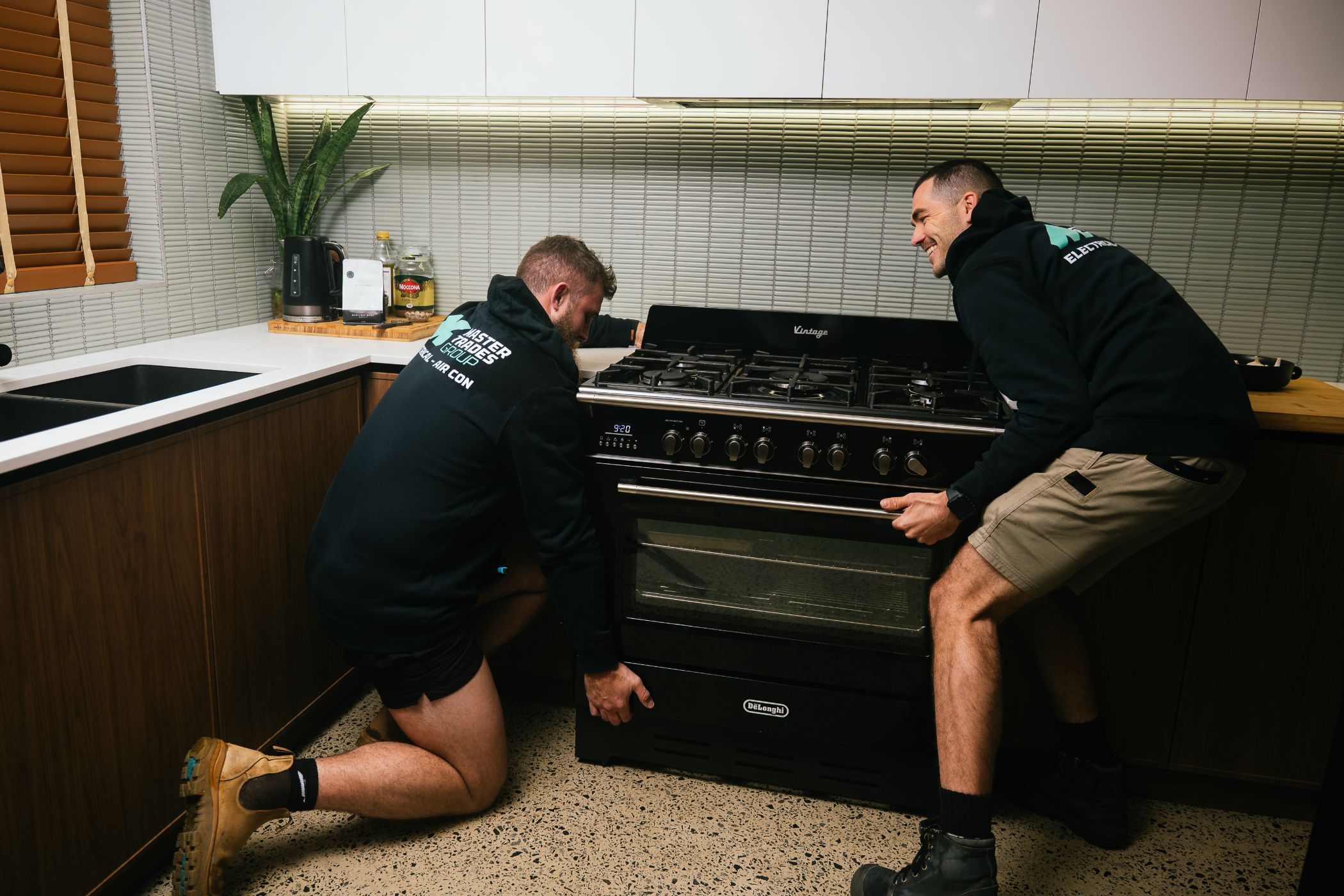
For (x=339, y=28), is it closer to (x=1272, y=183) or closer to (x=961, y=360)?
(x=961, y=360)

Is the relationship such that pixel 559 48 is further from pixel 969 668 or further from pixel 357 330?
pixel 969 668

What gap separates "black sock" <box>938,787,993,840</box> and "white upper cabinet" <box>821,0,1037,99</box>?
59.9 inches

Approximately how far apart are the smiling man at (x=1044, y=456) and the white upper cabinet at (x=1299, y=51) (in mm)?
662

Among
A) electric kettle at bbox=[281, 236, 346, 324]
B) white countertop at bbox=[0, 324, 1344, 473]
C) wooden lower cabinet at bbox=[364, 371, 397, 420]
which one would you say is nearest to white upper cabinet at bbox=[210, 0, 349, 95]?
electric kettle at bbox=[281, 236, 346, 324]

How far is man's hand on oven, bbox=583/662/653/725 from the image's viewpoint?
192 cm

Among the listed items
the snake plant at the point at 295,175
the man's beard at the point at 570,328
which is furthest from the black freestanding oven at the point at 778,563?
the snake plant at the point at 295,175

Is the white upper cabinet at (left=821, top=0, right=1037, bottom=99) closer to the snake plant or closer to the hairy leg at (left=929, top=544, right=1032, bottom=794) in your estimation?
the hairy leg at (left=929, top=544, right=1032, bottom=794)

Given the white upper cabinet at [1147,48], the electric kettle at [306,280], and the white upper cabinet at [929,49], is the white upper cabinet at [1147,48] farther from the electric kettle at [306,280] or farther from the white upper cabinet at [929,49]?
the electric kettle at [306,280]

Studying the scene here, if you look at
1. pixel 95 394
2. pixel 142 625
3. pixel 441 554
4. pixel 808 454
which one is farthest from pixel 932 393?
pixel 95 394

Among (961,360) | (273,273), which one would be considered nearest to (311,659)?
(273,273)

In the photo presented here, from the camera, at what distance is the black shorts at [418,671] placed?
173 cm

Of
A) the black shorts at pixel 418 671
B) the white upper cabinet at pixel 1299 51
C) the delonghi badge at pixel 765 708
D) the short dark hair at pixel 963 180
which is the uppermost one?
the white upper cabinet at pixel 1299 51

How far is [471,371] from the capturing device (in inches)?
66.2

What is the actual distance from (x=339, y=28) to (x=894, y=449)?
5.96 ft
